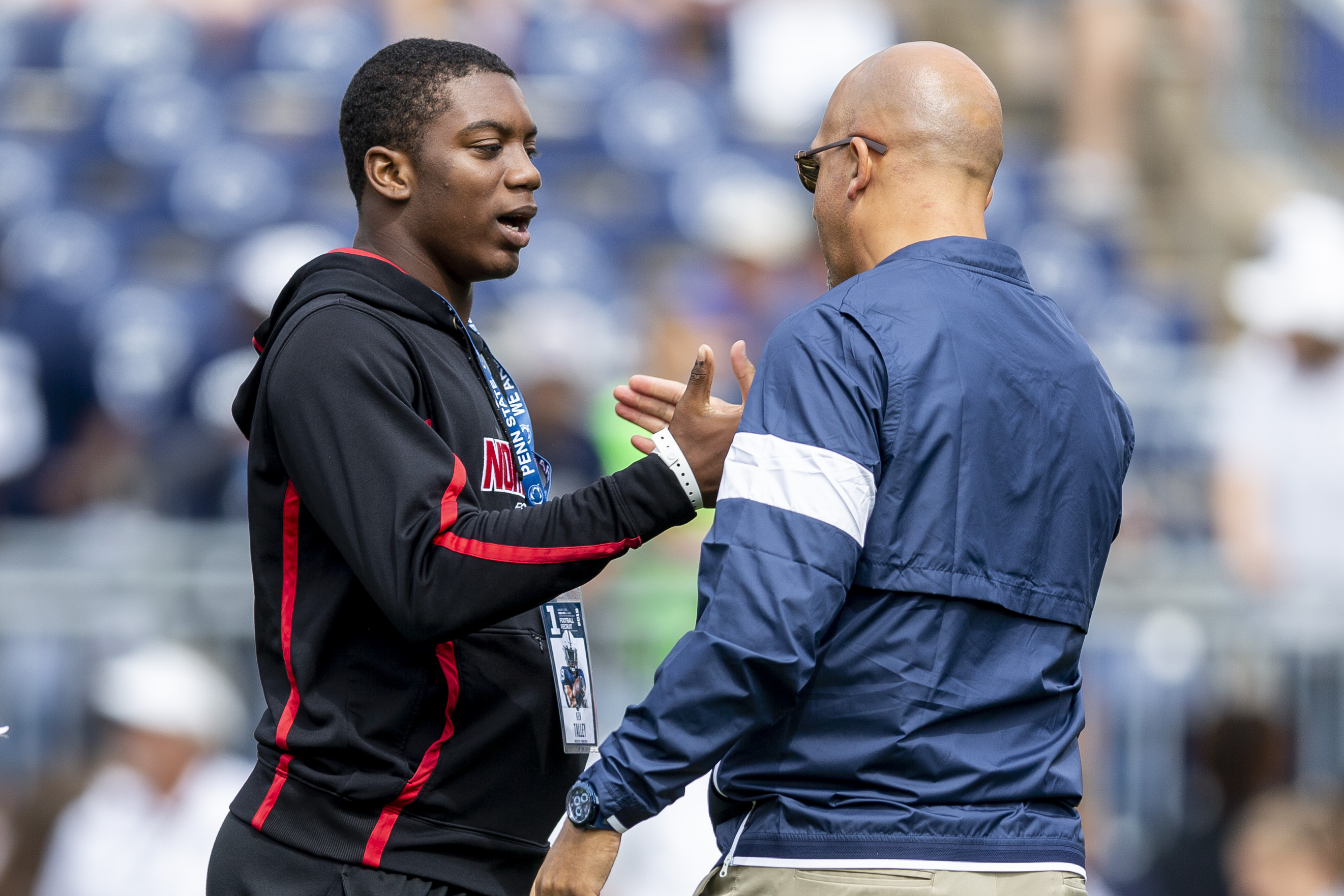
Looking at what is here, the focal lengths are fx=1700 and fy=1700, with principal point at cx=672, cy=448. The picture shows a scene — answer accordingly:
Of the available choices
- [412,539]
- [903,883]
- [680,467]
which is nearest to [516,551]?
[412,539]

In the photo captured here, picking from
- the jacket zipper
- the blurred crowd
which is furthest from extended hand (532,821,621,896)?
the blurred crowd

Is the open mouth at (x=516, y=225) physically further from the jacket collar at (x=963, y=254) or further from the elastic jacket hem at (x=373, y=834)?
the elastic jacket hem at (x=373, y=834)

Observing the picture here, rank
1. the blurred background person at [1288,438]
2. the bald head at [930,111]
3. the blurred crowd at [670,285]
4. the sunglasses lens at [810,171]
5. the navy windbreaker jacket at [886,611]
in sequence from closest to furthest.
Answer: the navy windbreaker jacket at [886,611]
the bald head at [930,111]
the sunglasses lens at [810,171]
the blurred crowd at [670,285]
the blurred background person at [1288,438]

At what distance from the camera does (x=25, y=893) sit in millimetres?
5645

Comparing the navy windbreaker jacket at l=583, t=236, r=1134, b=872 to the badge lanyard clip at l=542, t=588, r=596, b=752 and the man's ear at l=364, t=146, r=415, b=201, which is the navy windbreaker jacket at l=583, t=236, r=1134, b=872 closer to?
the badge lanyard clip at l=542, t=588, r=596, b=752

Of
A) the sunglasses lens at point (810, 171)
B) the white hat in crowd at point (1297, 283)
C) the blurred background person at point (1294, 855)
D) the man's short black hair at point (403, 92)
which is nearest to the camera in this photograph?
the sunglasses lens at point (810, 171)

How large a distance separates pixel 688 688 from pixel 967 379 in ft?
1.98

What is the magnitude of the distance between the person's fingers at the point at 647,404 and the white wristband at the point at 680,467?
0.20 meters

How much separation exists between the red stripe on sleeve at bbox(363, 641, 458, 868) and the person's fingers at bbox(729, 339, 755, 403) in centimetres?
62

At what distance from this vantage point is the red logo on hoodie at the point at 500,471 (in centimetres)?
277

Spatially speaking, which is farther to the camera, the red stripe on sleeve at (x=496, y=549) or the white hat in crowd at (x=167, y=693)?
the white hat in crowd at (x=167, y=693)

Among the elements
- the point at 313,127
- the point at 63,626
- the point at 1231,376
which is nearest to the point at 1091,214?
the point at 1231,376

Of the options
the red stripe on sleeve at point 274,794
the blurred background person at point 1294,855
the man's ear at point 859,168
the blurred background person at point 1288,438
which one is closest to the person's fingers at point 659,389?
the man's ear at point 859,168

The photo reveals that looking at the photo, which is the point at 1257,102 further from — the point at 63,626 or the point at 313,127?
the point at 63,626
